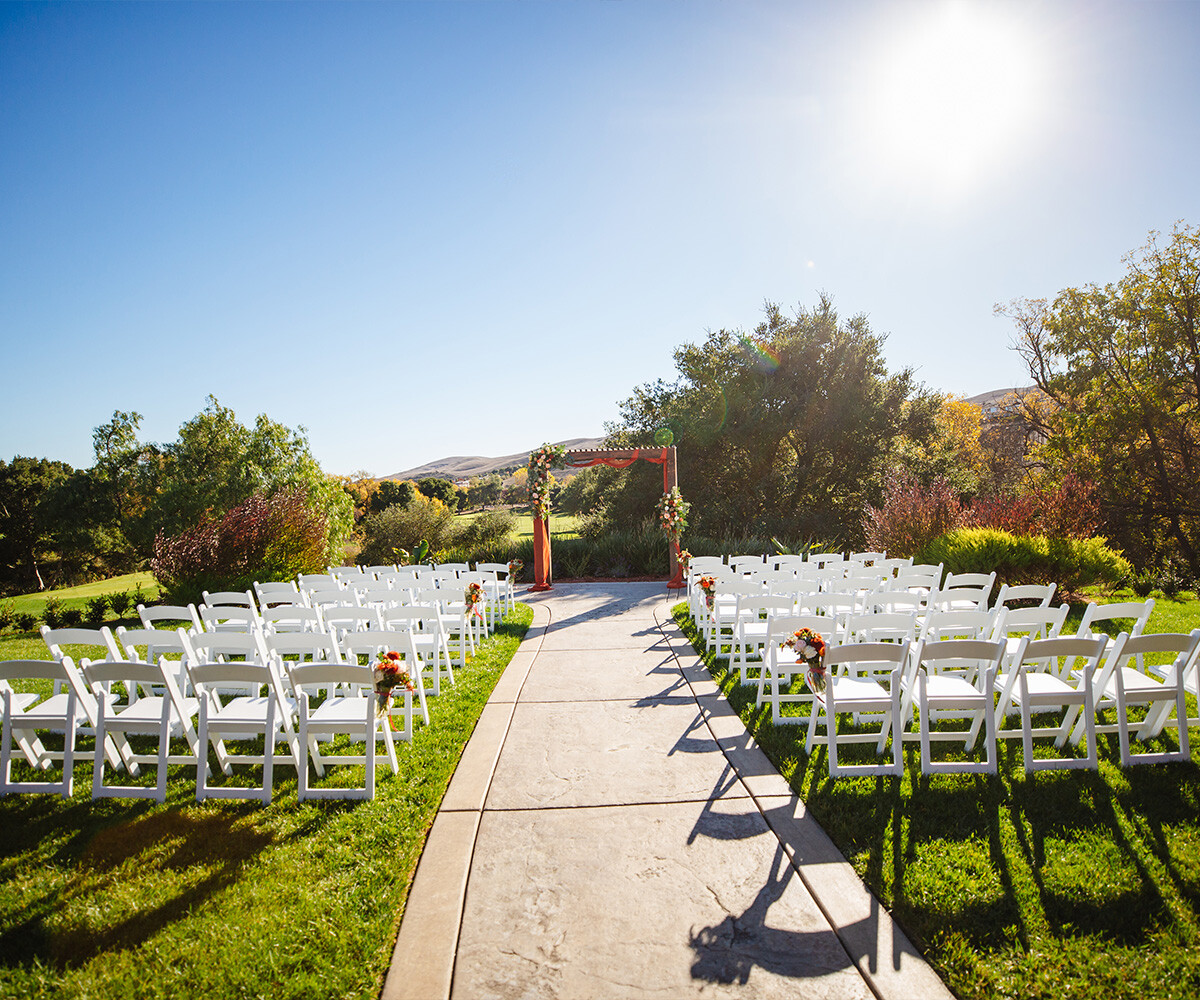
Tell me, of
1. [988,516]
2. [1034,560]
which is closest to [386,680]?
[1034,560]

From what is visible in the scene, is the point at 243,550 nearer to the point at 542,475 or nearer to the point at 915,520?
the point at 542,475

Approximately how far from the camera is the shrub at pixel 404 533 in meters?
18.6

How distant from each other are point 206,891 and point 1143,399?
22.9m

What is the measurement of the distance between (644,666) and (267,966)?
484 cm

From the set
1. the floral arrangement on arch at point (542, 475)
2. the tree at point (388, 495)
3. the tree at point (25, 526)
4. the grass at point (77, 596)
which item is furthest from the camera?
the tree at point (388, 495)

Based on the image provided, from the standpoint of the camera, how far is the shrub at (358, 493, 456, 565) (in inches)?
733

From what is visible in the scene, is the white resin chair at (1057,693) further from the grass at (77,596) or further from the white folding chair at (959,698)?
the grass at (77,596)

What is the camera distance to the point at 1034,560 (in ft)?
33.4

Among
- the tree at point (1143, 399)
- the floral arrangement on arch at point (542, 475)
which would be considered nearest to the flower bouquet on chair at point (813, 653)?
the floral arrangement on arch at point (542, 475)

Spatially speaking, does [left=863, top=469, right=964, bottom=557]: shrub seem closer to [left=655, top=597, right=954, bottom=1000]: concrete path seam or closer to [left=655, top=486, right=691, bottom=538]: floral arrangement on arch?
[left=655, top=486, right=691, bottom=538]: floral arrangement on arch

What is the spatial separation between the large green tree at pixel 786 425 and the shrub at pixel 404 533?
5907mm

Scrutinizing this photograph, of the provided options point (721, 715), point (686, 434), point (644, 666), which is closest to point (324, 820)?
point (721, 715)

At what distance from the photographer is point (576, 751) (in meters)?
4.59

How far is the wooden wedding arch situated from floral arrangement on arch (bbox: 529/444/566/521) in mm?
74
